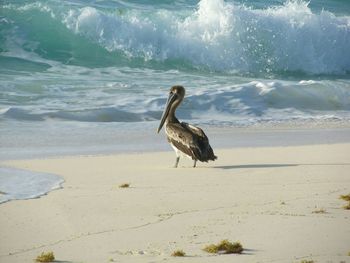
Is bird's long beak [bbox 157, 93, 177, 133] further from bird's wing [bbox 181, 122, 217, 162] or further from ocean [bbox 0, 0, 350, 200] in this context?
bird's wing [bbox 181, 122, 217, 162]

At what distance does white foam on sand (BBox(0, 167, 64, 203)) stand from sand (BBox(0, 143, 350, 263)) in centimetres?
14

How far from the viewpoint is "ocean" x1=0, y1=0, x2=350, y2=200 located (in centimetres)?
1285

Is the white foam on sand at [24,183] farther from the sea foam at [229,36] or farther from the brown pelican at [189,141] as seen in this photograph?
the sea foam at [229,36]

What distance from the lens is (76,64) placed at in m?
20.1

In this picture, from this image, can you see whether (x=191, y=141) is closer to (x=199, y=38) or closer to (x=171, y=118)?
(x=171, y=118)

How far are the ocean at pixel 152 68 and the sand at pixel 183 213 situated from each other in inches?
86.5

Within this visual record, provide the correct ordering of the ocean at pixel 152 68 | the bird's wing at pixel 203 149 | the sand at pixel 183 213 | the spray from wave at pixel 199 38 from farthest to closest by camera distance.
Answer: the spray from wave at pixel 199 38
the ocean at pixel 152 68
the bird's wing at pixel 203 149
the sand at pixel 183 213

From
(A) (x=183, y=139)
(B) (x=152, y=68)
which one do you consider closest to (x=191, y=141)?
(A) (x=183, y=139)

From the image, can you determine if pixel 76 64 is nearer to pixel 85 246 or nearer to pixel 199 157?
pixel 199 157

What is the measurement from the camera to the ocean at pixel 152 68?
12852 millimetres

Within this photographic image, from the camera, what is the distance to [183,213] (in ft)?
20.9

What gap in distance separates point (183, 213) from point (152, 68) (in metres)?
14.2

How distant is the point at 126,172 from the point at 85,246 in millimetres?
3075

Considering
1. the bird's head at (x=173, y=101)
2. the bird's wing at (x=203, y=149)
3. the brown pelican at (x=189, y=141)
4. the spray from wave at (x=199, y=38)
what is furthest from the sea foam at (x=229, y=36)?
the bird's wing at (x=203, y=149)
